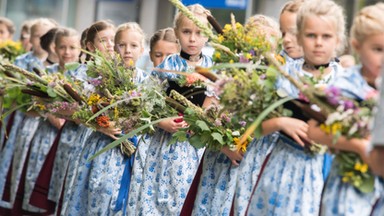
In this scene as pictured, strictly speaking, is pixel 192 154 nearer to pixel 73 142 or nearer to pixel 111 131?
pixel 111 131

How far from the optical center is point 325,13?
19.5 ft

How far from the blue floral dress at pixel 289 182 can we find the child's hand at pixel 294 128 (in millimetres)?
132

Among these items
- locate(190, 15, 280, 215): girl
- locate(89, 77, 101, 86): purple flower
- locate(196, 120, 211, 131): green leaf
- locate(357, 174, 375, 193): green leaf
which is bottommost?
locate(190, 15, 280, 215): girl

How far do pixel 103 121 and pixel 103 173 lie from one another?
0.46 metres

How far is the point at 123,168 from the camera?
28.3 ft

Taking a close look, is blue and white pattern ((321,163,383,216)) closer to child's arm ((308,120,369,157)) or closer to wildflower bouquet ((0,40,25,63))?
child's arm ((308,120,369,157))

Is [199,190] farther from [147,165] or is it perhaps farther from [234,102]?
[234,102]

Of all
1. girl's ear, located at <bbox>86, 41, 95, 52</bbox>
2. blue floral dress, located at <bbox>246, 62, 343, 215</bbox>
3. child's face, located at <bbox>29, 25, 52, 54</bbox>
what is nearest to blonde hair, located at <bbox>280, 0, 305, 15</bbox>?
blue floral dress, located at <bbox>246, 62, 343, 215</bbox>

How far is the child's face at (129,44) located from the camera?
351 inches

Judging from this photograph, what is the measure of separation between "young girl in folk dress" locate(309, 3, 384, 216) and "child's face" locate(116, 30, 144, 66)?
3719 millimetres

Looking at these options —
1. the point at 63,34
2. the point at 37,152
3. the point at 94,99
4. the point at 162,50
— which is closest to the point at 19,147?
the point at 37,152

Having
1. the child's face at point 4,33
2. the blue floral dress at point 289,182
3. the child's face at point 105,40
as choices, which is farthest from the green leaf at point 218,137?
the child's face at point 4,33

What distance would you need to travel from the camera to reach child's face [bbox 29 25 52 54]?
1228 centimetres

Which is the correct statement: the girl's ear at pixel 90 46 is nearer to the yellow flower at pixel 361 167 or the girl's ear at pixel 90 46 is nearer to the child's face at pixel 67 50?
the child's face at pixel 67 50
